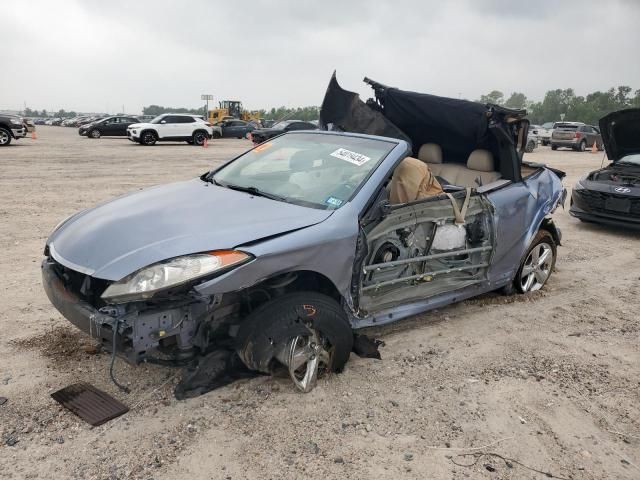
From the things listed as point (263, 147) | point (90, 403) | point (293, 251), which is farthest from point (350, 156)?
point (90, 403)

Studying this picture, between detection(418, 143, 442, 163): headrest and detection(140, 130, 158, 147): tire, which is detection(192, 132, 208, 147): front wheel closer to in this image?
detection(140, 130, 158, 147): tire

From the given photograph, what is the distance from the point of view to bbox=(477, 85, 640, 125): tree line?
75250 mm

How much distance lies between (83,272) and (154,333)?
0.54m

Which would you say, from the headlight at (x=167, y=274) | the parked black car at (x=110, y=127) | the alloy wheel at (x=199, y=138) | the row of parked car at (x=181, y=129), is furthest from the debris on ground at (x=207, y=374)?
the parked black car at (x=110, y=127)

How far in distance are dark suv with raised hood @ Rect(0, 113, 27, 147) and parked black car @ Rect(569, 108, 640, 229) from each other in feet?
64.6

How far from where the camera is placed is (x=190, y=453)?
102 inches

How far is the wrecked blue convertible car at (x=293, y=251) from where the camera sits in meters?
2.66

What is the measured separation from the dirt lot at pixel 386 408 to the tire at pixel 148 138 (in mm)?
20633

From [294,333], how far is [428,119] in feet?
10.7

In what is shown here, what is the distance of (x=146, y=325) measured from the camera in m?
2.58

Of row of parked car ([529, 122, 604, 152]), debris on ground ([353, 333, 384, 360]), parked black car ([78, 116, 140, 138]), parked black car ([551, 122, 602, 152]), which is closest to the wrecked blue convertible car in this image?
debris on ground ([353, 333, 384, 360])

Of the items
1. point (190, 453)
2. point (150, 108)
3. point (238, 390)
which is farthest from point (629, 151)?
point (150, 108)

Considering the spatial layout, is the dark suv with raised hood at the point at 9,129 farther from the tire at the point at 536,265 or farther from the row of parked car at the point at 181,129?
the tire at the point at 536,265

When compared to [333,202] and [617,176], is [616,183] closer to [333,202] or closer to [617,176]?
[617,176]
